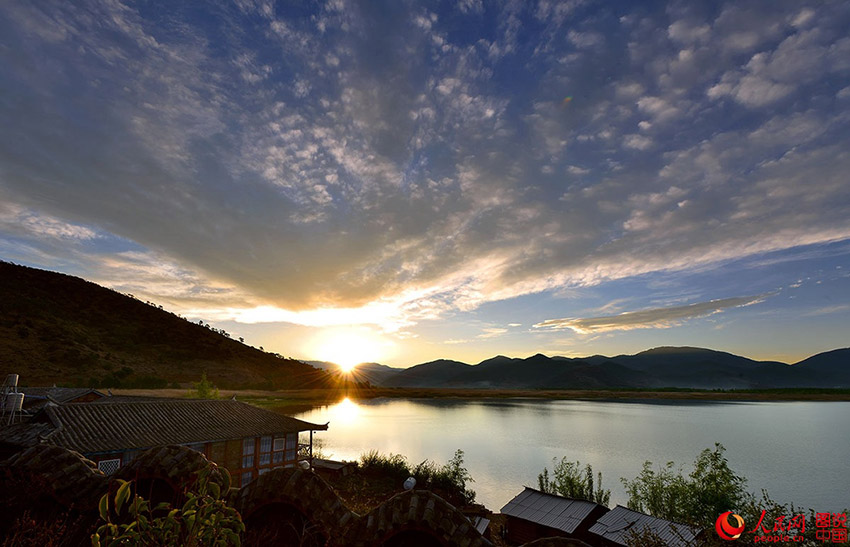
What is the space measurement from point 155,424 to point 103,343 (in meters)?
77.6

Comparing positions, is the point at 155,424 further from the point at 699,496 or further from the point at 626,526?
the point at 699,496

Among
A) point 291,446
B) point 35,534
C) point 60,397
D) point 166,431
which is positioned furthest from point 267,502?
point 60,397

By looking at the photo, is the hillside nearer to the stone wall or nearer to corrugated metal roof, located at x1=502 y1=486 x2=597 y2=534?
corrugated metal roof, located at x1=502 y1=486 x2=597 y2=534

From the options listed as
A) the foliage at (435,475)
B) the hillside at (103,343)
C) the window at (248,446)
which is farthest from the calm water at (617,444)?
the hillside at (103,343)

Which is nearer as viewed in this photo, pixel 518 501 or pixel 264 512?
pixel 264 512

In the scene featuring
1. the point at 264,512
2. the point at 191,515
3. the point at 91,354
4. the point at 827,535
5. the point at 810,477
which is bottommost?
the point at 810,477

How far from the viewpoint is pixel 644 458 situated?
2021 inches

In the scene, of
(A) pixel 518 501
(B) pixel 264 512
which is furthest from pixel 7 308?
(B) pixel 264 512

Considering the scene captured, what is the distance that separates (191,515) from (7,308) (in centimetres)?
10240

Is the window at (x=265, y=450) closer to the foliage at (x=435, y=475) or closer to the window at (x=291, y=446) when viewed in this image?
the window at (x=291, y=446)

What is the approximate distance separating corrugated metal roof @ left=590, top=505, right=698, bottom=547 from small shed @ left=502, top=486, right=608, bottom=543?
116 centimetres

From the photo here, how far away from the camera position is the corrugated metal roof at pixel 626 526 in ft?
65.8

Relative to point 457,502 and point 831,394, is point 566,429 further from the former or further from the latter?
point 831,394

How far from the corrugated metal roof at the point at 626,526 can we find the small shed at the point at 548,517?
3.82 feet
